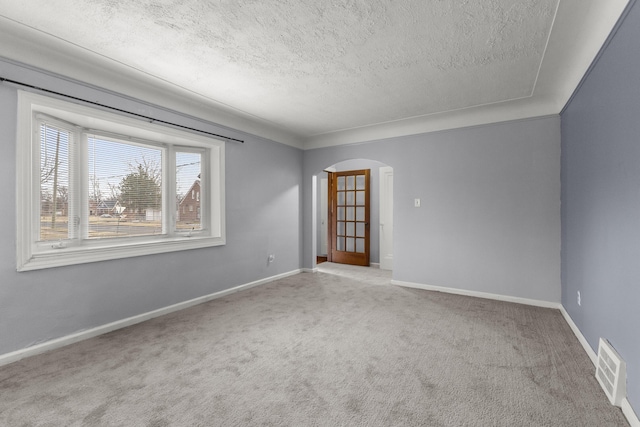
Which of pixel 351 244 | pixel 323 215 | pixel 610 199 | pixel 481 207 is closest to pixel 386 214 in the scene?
pixel 351 244

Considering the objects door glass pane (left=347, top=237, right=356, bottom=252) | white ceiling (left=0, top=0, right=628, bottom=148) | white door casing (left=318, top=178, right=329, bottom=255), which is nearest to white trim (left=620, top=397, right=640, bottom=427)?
white ceiling (left=0, top=0, right=628, bottom=148)

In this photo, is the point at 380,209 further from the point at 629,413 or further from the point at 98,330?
the point at 98,330

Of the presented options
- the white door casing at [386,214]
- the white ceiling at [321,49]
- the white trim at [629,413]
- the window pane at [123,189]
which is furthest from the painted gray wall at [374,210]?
the white trim at [629,413]

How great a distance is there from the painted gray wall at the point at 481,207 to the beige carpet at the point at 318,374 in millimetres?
703

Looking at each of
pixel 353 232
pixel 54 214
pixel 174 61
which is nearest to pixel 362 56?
pixel 174 61

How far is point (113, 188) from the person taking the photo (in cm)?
316

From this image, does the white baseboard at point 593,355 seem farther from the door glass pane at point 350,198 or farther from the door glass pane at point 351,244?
the door glass pane at point 350,198

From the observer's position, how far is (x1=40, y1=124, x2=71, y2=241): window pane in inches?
102

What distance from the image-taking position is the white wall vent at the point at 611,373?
1.73 m

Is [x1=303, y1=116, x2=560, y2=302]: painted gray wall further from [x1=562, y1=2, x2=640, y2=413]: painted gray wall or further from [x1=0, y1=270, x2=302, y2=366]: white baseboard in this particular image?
[x1=0, y1=270, x2=302, y2=366]: white baseboard

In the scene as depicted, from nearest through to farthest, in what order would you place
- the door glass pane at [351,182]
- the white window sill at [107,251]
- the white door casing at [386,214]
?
the white window sill at [107,251] → the white door casing at [386,214] → the door glass pane at [351,182]

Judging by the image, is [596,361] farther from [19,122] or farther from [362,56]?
[19,122]

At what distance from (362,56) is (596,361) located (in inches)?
115

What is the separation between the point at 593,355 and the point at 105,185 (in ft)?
15.2
